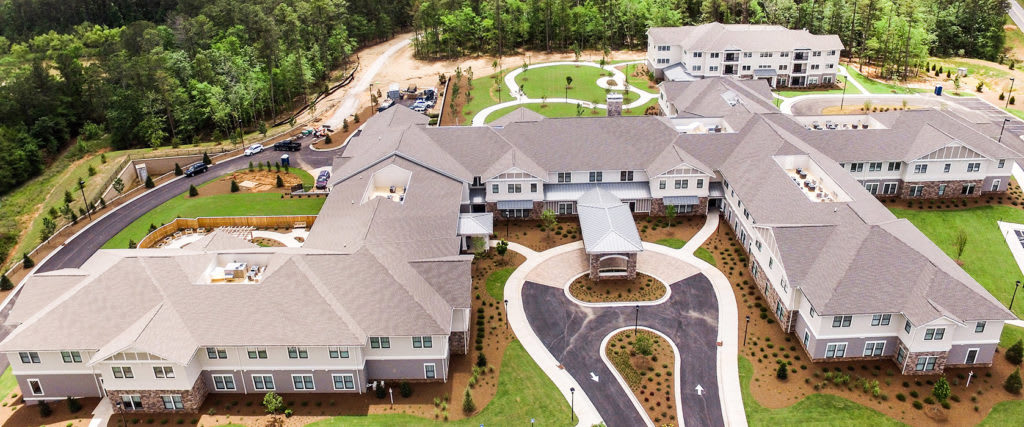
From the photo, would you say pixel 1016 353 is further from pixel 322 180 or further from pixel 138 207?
pixel 138 207

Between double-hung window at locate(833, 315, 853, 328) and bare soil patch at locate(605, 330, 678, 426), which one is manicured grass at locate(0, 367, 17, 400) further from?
double-hung window at locate(833, 315, 853, 328)

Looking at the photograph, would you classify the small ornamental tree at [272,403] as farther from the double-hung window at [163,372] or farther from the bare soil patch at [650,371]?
the bare soil patch at [650,371]

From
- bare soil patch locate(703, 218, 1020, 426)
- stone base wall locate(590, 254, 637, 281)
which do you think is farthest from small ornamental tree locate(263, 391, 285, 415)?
bare soil patch locate(703, 218, 1020, 426)

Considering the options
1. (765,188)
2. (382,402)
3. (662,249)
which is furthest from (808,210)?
(382,402)

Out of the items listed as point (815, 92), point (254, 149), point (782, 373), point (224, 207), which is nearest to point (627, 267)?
point (782, 373)

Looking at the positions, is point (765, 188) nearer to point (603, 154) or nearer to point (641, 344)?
point (603, 154)

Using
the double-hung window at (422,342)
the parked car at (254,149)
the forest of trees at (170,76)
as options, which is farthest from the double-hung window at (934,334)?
the forest of trees at (170,76)
